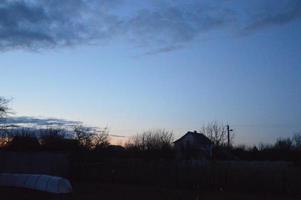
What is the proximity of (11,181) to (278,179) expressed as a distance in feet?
49.1

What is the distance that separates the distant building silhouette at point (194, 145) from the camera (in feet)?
182

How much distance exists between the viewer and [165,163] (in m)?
31.3

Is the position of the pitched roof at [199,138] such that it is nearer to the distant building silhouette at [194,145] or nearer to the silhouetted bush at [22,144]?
the distant building silhouette at [194,145]

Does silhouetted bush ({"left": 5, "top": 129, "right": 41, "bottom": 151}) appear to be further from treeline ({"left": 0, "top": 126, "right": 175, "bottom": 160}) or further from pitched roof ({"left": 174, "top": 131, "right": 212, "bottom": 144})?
pitched roof ({"left": 174, "top": 131, "right": 212, "bottom": 144})

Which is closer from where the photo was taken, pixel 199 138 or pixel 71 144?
pixel 71 144

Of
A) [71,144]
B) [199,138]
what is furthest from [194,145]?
[71,144]

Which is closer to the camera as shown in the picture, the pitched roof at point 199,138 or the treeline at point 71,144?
the treeline at point 71,144

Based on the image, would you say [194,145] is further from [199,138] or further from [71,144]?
[71,144]

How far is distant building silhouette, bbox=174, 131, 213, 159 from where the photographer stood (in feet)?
182

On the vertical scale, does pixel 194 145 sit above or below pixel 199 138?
below


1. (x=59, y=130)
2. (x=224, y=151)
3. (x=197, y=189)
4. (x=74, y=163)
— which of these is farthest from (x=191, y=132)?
(x=197, y=189)

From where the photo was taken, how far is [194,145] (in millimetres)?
59500

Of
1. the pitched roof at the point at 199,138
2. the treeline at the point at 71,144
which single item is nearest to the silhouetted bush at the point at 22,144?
the treeline at the point at 71,144

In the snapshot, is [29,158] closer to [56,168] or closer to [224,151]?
[56,168]
